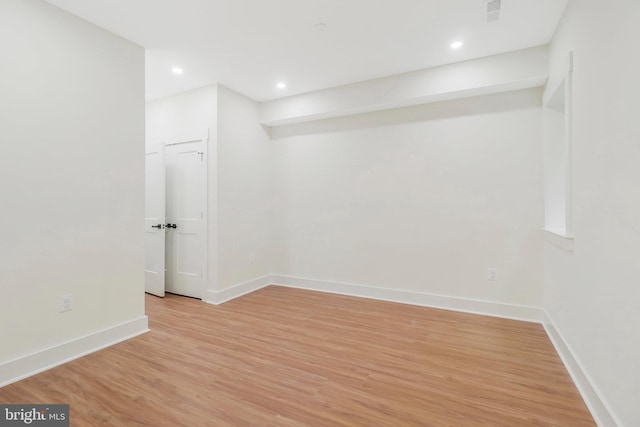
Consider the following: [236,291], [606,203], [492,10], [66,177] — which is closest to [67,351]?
[66,177]

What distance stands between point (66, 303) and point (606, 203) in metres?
3.79

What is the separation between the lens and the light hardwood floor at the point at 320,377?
1.79 m

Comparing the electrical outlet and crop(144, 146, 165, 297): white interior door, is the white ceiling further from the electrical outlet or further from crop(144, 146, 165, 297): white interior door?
the electrical outlet

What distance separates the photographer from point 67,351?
2424 mm

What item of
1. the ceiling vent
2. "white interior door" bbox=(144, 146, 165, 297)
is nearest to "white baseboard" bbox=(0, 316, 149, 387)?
"white interior door" bbox=(144, 146, 165, 297)


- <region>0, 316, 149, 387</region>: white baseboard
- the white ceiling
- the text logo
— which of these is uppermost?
the white ceiling

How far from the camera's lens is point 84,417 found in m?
1.77

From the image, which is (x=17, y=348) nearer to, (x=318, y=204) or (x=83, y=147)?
(x=83, y=147)

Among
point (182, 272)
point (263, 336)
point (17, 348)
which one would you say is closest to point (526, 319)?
point (263, 336)

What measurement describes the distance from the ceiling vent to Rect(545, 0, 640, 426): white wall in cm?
50

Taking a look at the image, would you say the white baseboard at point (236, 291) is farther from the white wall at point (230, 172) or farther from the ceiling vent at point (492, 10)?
the ceiling vent at point (492, 10)

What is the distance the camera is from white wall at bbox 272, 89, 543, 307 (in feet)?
10.8

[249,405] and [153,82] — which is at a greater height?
[153,82]

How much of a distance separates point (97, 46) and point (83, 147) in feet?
2.97
